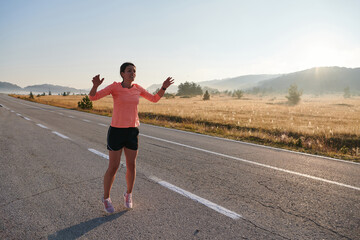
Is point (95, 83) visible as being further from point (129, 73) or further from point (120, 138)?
point (120, 138)

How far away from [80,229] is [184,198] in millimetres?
1493

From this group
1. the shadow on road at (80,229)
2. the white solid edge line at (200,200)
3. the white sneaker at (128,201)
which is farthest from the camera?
the white sneaker at (128,201)

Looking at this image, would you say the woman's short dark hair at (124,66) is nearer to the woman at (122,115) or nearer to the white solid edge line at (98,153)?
the woman at (122,115)

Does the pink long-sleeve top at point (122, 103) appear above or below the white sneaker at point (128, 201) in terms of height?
above

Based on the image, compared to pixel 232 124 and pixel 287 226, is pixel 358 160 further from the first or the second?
pixel 232 124

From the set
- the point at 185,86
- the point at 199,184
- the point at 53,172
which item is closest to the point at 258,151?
the point at 199,184

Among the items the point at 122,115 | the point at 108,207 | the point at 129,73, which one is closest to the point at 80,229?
the point at 108,207

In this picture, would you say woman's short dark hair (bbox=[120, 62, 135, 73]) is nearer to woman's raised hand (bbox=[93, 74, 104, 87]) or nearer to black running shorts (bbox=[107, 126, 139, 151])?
woman's raised hand (bbox=[93, 74, 104, 87])

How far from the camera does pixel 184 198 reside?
3578 mm

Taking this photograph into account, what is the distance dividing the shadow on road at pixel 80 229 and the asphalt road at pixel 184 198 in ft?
0.04

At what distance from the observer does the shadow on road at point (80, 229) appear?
2.60 meters

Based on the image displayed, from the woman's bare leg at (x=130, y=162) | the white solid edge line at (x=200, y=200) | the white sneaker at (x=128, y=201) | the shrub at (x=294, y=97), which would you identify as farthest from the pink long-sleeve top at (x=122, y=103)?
the shrub at (x=294, y=97)

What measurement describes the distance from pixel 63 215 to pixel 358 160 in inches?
296

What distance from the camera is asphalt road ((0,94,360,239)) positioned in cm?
275
